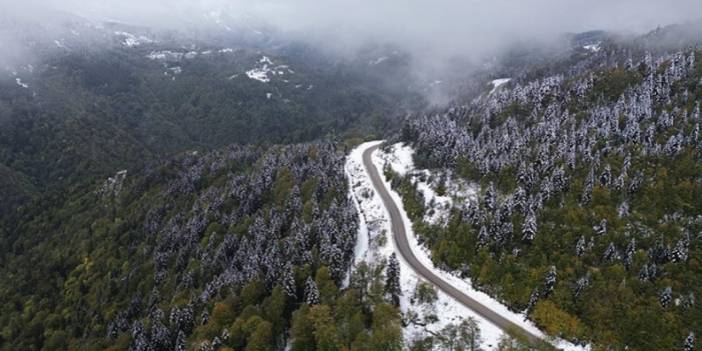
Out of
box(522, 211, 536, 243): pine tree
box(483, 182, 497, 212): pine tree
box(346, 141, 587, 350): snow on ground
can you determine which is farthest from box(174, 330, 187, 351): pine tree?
box(483, 182, 497, 212): pine tree

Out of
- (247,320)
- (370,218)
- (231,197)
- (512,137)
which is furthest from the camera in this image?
(231,197)

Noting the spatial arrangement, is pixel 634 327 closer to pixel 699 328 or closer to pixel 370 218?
pixel 699 328

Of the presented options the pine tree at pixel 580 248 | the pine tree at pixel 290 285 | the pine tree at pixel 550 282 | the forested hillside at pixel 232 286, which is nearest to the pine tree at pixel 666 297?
the pine tree at pixel 580 248

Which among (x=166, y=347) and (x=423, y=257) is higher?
(x=423, y=257)

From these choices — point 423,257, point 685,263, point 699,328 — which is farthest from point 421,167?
point 699,328

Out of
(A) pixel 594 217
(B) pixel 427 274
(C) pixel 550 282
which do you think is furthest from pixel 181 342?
(A) pixel 594 217

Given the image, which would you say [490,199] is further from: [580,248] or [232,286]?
[232,286]
